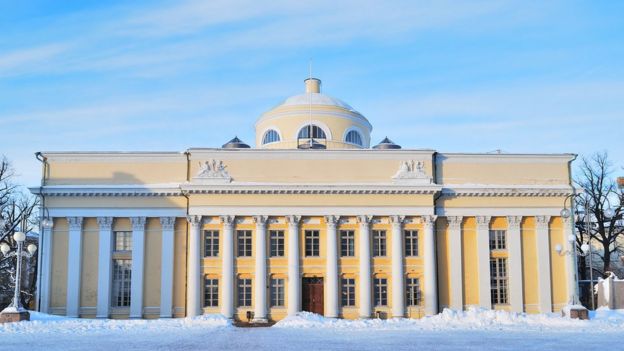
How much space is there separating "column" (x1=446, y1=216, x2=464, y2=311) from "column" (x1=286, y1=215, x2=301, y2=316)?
773 centimetres

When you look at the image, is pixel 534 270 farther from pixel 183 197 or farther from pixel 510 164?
pixel 183 197

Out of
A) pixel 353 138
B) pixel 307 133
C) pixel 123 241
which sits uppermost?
pixel 307 133

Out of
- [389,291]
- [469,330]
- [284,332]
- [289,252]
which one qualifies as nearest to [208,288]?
[289,252]

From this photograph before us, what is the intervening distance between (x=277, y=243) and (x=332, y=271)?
3.10 meters

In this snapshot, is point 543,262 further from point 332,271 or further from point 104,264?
point 104,264

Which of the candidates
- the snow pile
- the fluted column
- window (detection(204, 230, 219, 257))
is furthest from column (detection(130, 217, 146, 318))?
the fluted column

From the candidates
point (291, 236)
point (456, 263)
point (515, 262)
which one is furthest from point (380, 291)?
point (515, 262)

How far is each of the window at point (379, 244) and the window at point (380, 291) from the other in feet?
4.27

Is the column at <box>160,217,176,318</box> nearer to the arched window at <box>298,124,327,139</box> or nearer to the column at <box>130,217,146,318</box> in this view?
the column at <box>130,217,146,318</box>

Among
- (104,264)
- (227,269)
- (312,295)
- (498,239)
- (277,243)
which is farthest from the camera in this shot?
(498,239)

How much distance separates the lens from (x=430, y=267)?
114 feet

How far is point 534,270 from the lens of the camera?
118ft

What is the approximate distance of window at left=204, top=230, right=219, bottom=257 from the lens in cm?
3512

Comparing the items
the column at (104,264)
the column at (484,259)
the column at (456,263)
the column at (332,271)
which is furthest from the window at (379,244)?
the column at (104,264)
